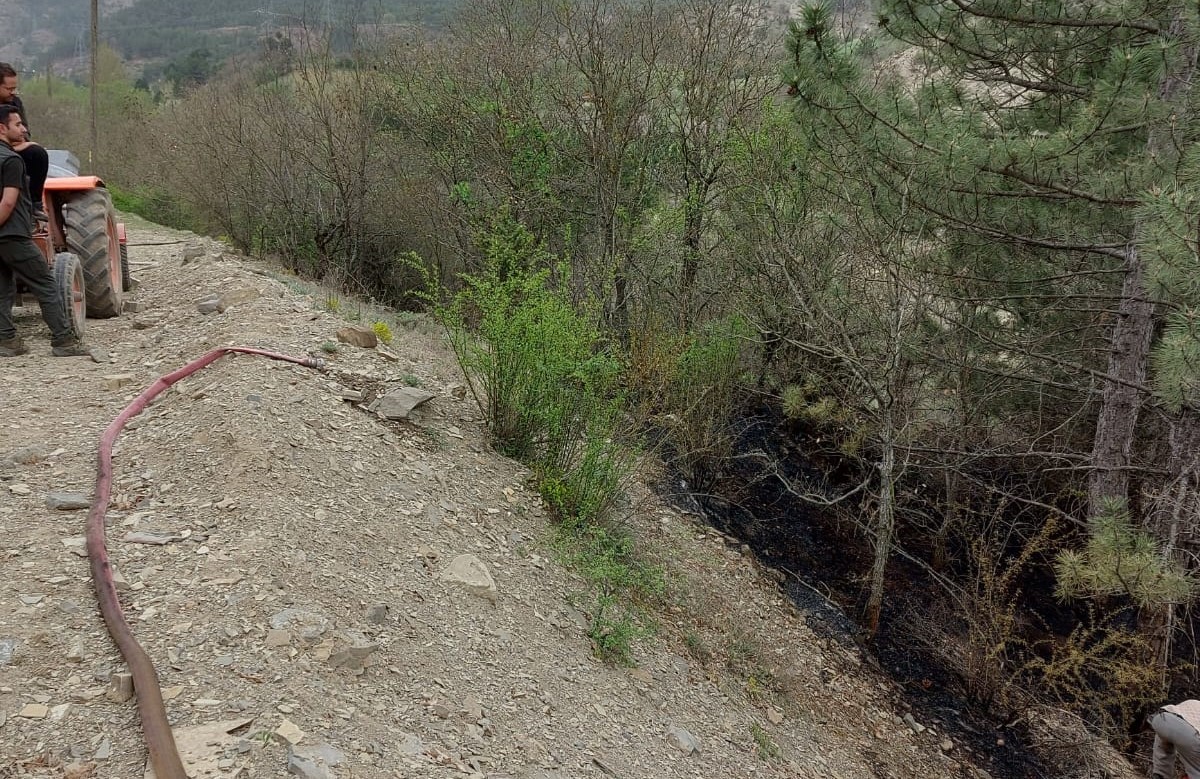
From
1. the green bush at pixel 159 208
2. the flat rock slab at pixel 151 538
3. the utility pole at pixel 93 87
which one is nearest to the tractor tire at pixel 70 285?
the flat rock slab at pixel 151 538

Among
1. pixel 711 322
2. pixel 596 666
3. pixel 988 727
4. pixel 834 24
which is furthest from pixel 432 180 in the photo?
pixel 988 727

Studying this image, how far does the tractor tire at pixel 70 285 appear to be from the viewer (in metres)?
4.93

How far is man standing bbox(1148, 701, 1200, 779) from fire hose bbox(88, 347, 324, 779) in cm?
443

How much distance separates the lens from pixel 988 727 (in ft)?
16.8

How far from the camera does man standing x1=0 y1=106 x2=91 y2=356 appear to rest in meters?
4.44

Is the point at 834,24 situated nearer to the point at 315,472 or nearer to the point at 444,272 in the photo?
the point at 315,472

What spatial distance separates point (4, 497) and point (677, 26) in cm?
699

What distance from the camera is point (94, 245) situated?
5.57 meters

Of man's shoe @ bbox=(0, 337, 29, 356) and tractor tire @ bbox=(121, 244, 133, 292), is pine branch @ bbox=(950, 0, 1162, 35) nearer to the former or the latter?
man's shoe @ bbox=(0, 337, 29, 356)

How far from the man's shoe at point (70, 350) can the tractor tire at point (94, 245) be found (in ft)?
2.67

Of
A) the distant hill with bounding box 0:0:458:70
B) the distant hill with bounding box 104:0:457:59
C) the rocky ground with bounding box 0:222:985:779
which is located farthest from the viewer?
the distant hill with bounding box 0:0:458:70

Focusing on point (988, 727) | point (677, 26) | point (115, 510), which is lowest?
point (988, 727)

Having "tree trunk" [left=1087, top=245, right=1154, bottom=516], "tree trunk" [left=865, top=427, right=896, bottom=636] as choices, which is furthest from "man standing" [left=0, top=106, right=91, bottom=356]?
"tree trunk" [left=1087, top=245, right=1154, bottom=516]

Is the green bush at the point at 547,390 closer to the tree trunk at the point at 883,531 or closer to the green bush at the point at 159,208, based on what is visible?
the tree trunk at the point at 883,531
